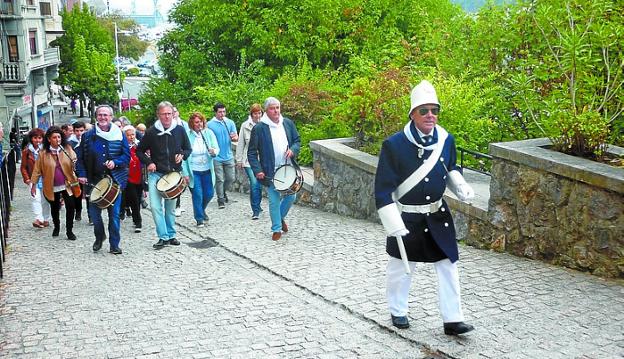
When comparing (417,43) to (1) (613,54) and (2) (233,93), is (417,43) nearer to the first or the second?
A: (2) (233,93)

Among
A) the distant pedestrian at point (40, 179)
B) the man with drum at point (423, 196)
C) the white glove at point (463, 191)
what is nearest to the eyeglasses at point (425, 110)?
the man with drum at point (423, 196)

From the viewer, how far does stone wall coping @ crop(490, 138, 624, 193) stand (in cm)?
721

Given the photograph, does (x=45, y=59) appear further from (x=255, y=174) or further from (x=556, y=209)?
(x=556, y=209)

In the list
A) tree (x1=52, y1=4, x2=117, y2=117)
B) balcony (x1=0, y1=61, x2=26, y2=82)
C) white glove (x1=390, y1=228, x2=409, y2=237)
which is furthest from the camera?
tree (x1=52, y1=4, x2=117, y2=117)

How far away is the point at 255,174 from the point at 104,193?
6.55ft

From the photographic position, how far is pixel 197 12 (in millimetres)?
25125

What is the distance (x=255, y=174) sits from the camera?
33.8ft

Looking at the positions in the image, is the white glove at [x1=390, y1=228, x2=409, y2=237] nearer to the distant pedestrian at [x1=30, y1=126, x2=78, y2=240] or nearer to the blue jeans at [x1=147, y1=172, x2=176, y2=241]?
the blue jeans at [x1=147, y1=172, x2=176, y2=241]

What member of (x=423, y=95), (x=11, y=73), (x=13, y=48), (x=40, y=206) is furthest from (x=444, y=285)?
(x=13, y=48)

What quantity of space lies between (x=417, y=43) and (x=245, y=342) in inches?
480

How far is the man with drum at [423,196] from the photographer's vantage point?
20.0ft

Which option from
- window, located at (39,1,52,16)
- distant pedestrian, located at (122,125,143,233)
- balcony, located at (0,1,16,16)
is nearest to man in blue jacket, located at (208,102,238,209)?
distant pedestrian, located at (122,125,143,233)

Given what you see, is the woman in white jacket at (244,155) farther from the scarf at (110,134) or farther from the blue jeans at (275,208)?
the scarf at (110,134)

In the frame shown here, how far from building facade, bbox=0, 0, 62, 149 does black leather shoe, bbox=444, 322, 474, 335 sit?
3763cm
